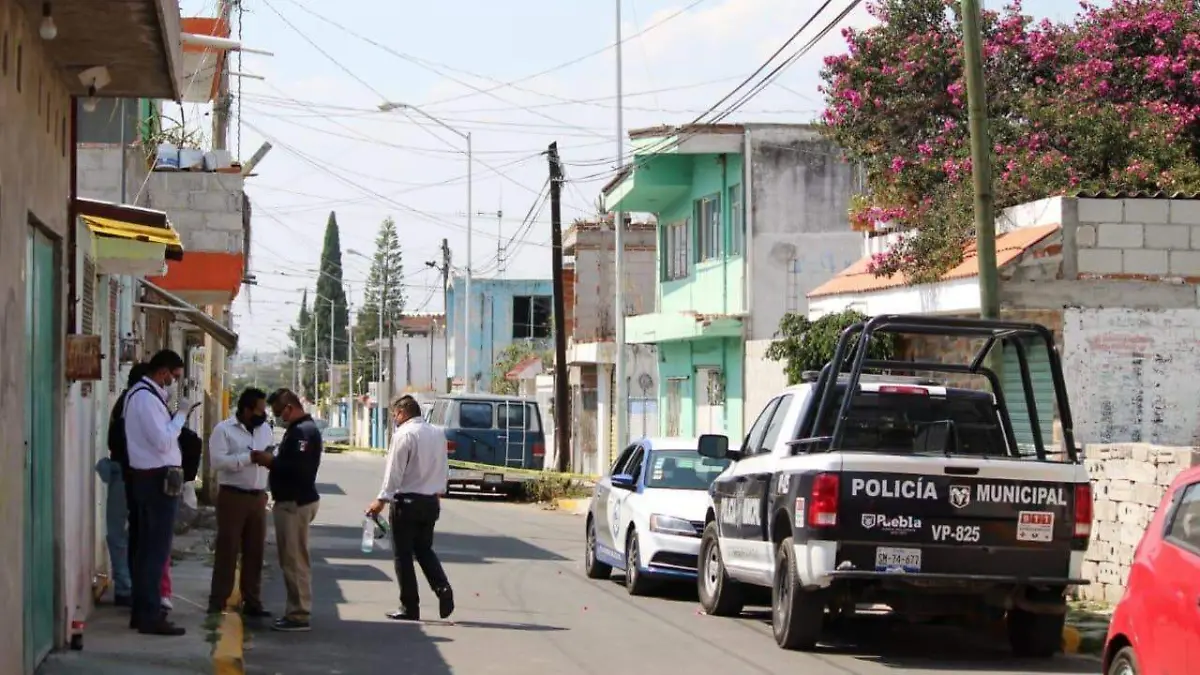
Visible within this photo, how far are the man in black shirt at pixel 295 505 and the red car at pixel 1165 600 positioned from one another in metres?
7.00

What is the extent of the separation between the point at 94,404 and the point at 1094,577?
917 centimetres

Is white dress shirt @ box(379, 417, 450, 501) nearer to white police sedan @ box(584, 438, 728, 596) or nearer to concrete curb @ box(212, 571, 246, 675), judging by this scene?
concrete curb @ box(212, 571, 246, 675)

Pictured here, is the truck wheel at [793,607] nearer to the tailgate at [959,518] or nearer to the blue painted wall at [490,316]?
the tailgate at [959,518]

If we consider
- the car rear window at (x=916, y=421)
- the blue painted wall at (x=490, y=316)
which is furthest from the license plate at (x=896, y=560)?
the blue painted wall at (x=490, y=316)

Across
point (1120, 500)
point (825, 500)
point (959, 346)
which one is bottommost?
point (1120, 500)

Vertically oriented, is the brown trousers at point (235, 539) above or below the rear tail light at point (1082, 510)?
below

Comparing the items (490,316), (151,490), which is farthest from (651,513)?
(490,316)

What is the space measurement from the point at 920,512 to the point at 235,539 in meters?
5.52

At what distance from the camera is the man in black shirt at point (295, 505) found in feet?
45.9

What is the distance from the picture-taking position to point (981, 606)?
12.8 meters

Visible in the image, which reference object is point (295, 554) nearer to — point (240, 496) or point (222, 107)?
point (240, 496)

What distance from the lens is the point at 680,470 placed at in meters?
18.2

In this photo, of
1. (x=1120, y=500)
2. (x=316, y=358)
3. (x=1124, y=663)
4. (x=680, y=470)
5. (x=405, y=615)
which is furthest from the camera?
(x=316, y=358)

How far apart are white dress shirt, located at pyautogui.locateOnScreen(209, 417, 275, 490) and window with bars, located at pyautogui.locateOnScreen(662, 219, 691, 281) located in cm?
2389
